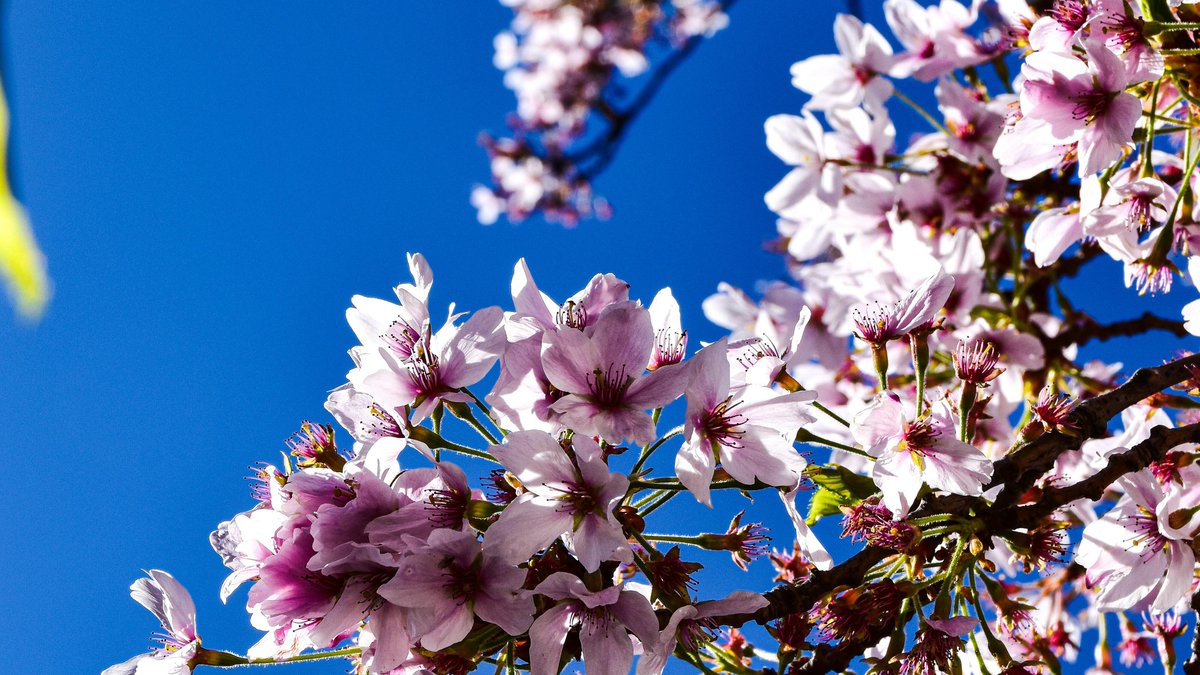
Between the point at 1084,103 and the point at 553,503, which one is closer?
the point at 553,503

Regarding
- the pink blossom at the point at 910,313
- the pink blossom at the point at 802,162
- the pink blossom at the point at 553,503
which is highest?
the pink blossom at the point at 802,162

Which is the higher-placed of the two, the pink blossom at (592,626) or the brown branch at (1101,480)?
the brown branch at (1101,480)

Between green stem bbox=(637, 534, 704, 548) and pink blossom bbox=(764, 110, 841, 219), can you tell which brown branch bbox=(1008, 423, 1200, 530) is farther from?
pink blossom bbox=(764, 110, 841, 219)

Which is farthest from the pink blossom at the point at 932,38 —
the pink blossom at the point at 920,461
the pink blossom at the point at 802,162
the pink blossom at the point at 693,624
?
the pink blossom at the point at 693,624

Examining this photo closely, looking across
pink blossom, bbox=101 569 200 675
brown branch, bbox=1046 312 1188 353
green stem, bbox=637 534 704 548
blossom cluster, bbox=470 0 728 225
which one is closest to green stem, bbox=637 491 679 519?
green stem, bbox=637 534 704 548

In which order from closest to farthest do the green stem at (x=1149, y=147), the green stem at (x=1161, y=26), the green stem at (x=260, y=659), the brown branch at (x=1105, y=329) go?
the green stem at (x=260, y=659) → the green stem at (x=1161, y=26) → the green stem at (x=1149, y=147) → the brown branch at (x=1105, y=329)

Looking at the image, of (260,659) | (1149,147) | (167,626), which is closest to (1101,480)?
(1149,147)

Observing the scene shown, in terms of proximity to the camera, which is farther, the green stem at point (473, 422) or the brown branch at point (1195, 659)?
the brown branch at point (1195, 659)

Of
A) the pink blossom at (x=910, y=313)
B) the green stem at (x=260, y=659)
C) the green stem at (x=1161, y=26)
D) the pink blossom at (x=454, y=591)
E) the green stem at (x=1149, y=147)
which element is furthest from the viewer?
the green stem at (x=1149, y=147)

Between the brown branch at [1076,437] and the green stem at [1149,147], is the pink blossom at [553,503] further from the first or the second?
the green stem at [1149,147]

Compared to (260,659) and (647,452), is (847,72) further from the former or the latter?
(260,659)

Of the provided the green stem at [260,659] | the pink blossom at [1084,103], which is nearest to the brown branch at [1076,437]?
the pink blossom at [1084,103]

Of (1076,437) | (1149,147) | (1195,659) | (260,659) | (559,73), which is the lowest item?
(1195,659)

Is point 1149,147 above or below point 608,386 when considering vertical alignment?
above
